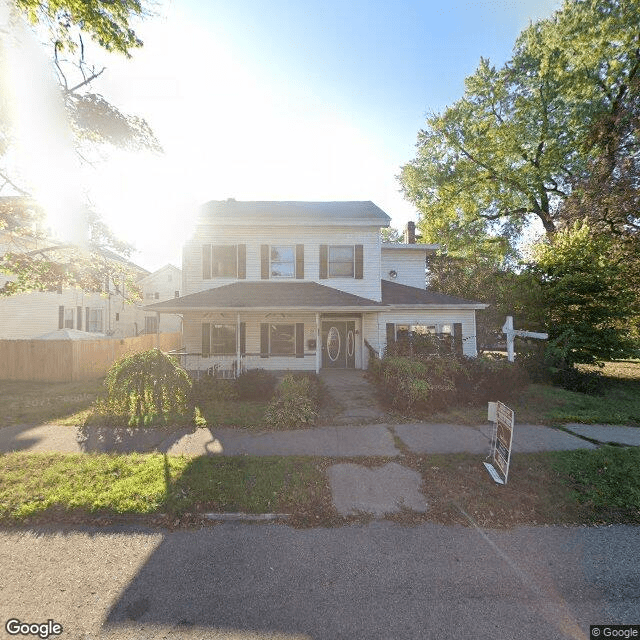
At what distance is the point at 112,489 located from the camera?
14.7ft

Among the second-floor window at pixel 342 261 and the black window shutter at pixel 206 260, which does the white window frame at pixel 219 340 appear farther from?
the second-floor window at pixel 342 261

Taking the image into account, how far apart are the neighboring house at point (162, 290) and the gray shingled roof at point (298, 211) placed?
→ 17.8m

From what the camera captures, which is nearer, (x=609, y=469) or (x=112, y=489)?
(x=112, y=489)

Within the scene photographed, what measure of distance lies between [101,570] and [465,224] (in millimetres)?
25452

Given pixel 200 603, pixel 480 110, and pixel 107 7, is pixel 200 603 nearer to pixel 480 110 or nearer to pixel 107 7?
pixel 107 7

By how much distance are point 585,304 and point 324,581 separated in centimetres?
1442

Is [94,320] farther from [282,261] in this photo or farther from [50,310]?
[282,261]

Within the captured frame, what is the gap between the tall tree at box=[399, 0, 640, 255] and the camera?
1538 centimetres

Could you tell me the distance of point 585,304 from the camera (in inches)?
482

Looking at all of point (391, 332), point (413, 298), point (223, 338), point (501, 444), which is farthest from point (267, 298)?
point (501, 444)

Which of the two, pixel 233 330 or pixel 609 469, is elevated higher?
pixel 233 330

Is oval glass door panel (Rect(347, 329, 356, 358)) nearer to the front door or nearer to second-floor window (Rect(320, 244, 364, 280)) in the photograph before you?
the front door

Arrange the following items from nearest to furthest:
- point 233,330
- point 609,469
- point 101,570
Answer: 1. point 101,570
2. point 609,469
3. point 233,330

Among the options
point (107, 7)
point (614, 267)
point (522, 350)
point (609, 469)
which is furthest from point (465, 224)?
point (107, 7)
